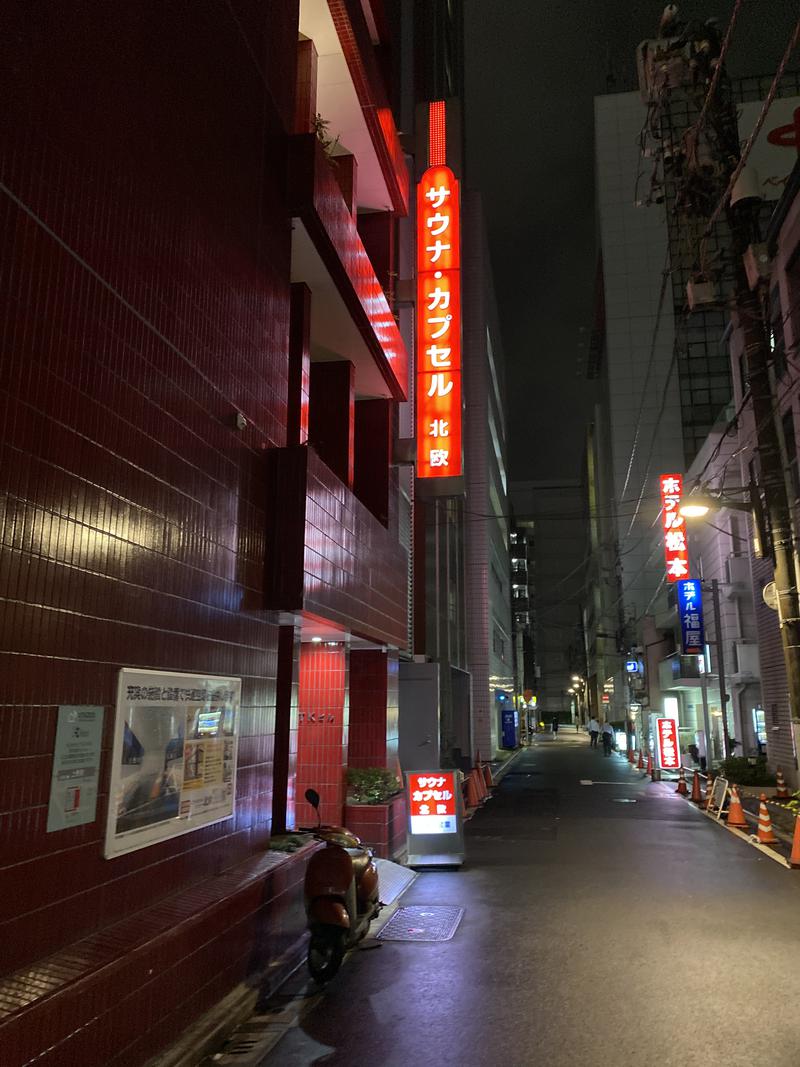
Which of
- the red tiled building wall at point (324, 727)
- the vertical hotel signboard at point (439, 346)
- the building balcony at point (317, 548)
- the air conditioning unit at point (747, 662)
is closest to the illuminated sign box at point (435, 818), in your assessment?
the red tiled building wall at point (324, 727)

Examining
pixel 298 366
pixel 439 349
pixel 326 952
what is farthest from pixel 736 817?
pixel 298 366

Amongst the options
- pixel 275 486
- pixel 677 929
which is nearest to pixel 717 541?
pixel 677 929

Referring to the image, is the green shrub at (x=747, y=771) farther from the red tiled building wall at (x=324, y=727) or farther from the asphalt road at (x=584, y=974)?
the red tiled building wall at (x=324, y=727)

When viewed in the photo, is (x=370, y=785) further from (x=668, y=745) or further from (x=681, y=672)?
(x=681, y=672)

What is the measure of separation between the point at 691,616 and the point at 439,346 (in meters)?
16.6

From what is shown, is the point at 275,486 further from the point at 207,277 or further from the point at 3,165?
the point at 3,165

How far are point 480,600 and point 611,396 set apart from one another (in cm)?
3604

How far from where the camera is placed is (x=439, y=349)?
53.0 ft

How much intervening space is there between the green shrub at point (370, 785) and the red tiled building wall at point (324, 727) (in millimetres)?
409

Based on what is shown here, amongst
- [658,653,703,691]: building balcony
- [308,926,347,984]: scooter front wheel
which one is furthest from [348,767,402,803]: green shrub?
[658,653,703,691]: building balcony

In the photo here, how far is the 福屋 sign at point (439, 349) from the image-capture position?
1591cm

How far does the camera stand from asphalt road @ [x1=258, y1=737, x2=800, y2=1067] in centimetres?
553

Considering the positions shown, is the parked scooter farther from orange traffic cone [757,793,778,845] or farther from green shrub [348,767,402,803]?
orange traffic cone [757,793,778,845]

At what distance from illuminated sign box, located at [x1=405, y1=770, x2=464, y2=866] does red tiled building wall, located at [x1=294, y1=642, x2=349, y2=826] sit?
4.01ft
